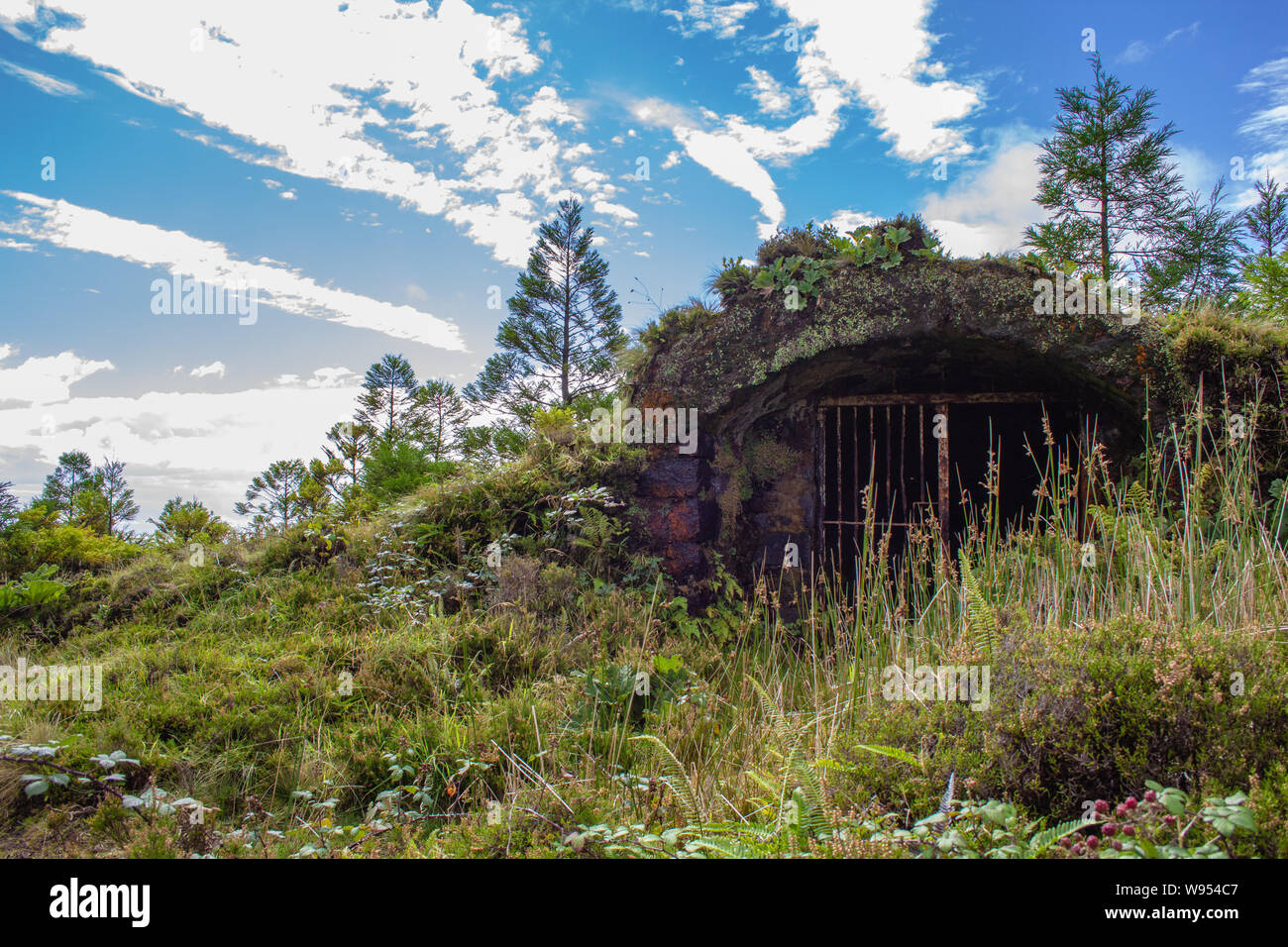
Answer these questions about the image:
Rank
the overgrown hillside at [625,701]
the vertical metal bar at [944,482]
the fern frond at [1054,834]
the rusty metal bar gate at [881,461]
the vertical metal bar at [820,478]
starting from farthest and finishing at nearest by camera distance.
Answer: the vertical metal bar at [820,478]
the rusty metal bar gate at [881,461]
the vertical metal bar at [944,482]
the overgrown hillside at [625,701]
the fern frond at [1054,834]

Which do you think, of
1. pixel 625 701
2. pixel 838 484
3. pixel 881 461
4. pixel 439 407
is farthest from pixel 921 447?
pixel 439 407

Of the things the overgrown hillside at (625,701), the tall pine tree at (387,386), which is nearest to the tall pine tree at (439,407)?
the tall pine tree at (387,386)

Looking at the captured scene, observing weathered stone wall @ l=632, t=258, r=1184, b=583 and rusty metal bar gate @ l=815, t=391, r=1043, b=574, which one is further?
rusty metal bar gate @ l=815, t=391, r=1043, b=574

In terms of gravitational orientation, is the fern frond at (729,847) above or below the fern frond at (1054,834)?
below

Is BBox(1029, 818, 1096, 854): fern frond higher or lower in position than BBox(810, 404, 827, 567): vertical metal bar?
lower

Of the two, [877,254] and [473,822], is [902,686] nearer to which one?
[473,822]

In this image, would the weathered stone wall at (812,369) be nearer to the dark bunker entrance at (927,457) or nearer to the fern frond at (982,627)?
the dark bunker entrance at (927,457)

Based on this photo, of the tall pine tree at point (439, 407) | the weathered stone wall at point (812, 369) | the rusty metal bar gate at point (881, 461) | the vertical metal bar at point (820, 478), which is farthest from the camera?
the tall pine tree at point (439, 407)

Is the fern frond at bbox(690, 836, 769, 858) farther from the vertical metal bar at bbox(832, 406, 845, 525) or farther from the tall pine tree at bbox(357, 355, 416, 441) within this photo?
the tall pine tree at bbox(357, 355, 416, 441)

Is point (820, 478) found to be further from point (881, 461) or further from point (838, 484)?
point (881, 461)

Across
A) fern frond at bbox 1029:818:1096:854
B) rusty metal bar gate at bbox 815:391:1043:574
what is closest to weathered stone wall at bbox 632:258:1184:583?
rusty metal bar gate at bbox 815:391:1043:574
